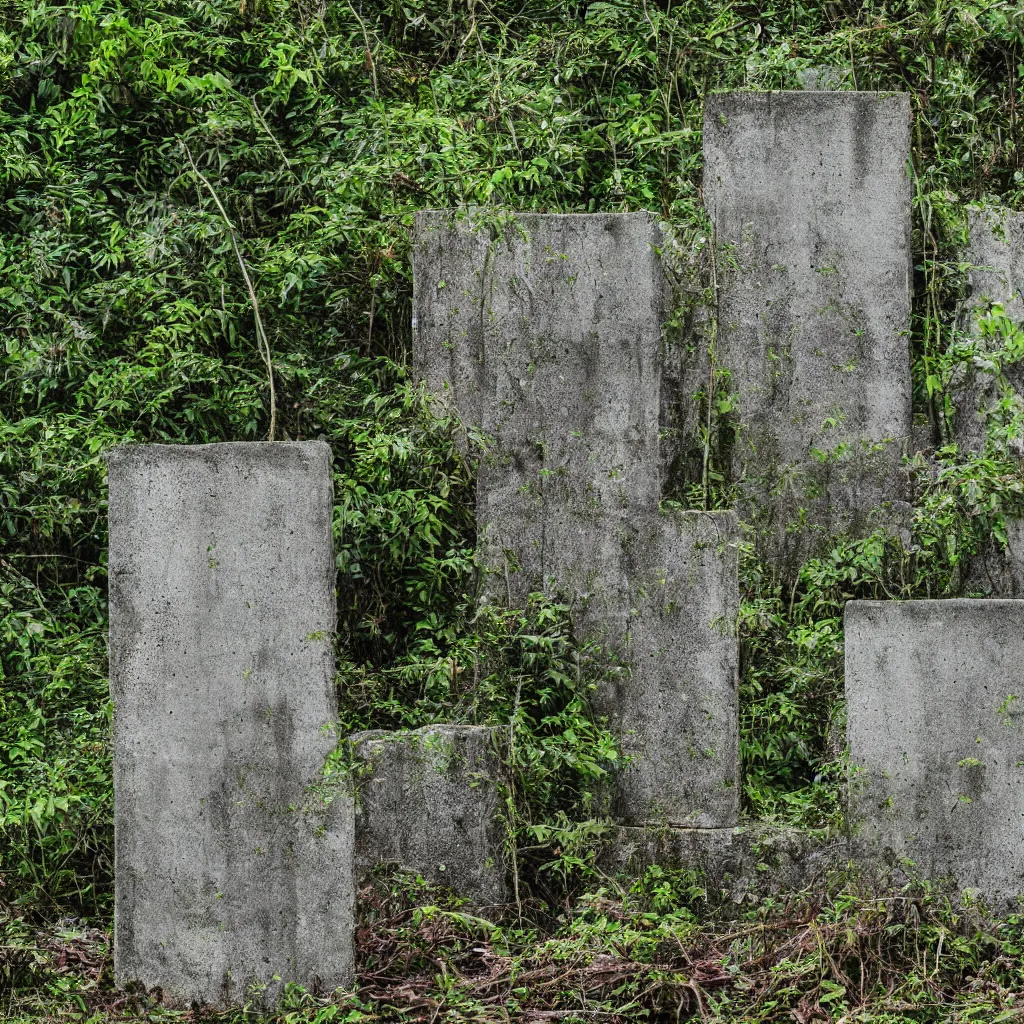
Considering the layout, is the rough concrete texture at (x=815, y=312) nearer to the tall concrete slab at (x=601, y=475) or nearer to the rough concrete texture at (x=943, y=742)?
the tall concrete slab at (x=601, y=475)

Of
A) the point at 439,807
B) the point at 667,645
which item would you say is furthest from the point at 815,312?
the point at 439,807

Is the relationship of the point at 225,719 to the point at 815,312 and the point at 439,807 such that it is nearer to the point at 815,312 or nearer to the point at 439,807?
the point at 439,807

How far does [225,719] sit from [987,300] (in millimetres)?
3643

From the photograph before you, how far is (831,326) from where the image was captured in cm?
535

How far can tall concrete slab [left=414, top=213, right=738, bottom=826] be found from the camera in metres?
4.88

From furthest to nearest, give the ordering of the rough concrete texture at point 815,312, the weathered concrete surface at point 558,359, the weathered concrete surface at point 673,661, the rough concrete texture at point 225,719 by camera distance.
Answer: the rough concrete texture at point 815,312, the weathered concrete surface at point 558,359, the weathered concrete surface at point 673,661, the rough concrete texture at point 225,719

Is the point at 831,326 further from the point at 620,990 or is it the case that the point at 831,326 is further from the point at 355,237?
the point at 620,990

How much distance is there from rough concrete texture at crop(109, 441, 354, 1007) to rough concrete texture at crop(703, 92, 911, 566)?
2.11 m

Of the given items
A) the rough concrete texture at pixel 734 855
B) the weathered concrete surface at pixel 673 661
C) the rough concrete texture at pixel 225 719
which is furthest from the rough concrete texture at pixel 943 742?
the rough concrete texture at pixel 225 719

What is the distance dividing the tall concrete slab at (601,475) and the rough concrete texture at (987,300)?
1281 millimetres

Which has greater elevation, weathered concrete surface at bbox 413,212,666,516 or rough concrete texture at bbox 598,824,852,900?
weathered concrete surface at bbox 413,212,666,516

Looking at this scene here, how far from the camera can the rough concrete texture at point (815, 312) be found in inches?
209

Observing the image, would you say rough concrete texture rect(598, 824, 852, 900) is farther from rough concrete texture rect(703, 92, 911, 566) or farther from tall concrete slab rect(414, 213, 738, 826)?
rough concrete texture rect(703, 92, 911, 566)

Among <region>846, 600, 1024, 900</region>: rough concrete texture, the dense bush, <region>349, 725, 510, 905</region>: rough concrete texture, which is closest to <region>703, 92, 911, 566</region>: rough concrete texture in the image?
the dense bush
